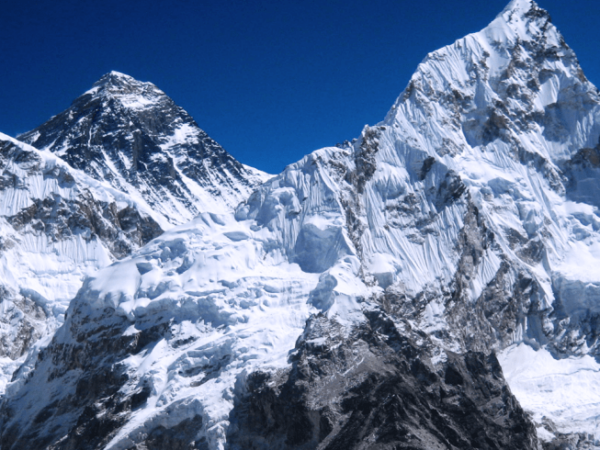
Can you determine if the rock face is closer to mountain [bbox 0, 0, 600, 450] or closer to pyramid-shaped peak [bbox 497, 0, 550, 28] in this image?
mountain [bbox 0, 0, 600, 450]

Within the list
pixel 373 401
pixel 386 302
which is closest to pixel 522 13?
pixel 386 302

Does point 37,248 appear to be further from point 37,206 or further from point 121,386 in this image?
point 121,386

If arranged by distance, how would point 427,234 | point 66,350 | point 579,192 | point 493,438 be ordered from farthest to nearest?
point 579,192, point 427,234, point 66,350, point 493,438

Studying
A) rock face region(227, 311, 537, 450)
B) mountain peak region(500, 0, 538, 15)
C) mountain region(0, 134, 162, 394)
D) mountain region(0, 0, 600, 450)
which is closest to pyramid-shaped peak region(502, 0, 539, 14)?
mountain peak region(500, 0, 538, 15)

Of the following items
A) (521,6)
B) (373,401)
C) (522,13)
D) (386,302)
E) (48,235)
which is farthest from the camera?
(521,6)

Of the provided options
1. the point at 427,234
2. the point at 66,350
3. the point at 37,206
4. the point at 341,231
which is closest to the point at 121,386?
the point at 66,350

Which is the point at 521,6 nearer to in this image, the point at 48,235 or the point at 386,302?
the point at 386,302
